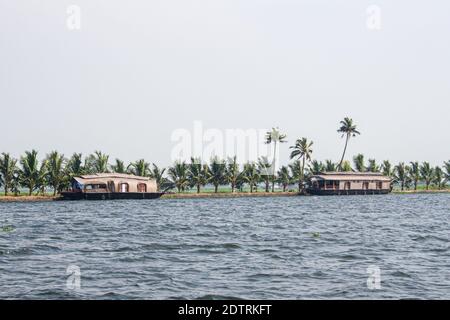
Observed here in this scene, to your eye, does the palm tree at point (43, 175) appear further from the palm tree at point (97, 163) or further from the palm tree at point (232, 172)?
the palm tree at point (232, 172)

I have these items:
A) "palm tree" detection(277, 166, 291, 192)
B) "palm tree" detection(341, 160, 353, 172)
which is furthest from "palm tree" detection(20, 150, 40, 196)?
"palm tree" detection(341, 160, 353, 172)

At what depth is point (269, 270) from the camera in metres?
16.9

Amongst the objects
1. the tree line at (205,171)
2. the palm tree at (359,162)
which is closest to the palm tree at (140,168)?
the tree line at (205,171)

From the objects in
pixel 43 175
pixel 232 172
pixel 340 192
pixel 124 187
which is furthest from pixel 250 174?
pixel 43 175

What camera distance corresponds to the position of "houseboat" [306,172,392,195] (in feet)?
340

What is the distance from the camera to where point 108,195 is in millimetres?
82625

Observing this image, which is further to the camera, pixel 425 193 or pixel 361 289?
pixel 425 193

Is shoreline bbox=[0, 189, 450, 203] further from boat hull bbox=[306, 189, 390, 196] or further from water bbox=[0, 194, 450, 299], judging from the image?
water bbox=[0, 194, 450, 299]

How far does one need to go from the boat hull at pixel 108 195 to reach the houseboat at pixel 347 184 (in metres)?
32.2

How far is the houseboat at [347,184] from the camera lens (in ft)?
340

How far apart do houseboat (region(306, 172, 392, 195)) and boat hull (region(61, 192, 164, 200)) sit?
106 feet

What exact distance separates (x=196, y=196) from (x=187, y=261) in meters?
75.0

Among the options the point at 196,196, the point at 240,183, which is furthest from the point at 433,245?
the point at 240,183

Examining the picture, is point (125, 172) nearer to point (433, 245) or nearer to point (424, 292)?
point (433, 245)
